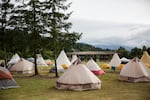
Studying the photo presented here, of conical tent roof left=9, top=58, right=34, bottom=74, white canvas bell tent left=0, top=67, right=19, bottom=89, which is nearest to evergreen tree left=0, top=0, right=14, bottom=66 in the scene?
conical tent roof left=9, top=58, right=34, bottom=74

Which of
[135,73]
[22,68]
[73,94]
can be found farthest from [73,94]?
[22,68]

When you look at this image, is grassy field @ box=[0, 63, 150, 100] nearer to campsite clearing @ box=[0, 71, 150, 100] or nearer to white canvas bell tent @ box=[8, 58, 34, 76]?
campsite clearing @ box=[0, 71, 150, 100]

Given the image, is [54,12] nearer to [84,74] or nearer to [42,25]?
[42,25]

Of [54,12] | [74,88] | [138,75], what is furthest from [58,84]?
[54,12]

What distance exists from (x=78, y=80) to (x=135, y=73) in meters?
6.48

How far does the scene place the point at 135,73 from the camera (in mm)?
22234

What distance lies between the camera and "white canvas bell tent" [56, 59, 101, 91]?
17.7m

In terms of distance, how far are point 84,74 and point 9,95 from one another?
16.8 ft

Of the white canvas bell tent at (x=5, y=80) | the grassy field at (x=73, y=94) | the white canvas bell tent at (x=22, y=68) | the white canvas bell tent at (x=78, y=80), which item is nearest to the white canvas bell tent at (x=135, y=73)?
the grassy field at (x=73, y=94)

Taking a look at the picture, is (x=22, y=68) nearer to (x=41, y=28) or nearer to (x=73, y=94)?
(x=41, y=28)

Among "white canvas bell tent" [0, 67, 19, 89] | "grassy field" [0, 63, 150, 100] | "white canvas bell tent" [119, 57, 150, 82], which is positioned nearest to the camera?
"grassy field" [0, 63, 150, 100]

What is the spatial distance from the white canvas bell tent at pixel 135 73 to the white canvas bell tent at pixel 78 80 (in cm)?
499

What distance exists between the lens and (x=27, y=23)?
87.0 ft

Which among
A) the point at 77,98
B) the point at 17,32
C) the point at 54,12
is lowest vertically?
the point at 77,98
